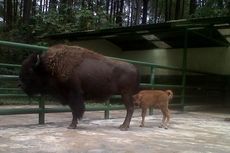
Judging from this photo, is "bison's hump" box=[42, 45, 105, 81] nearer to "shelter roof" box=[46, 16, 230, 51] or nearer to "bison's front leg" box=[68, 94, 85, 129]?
"bison's front leg" box=[68, 94, 85, 129]

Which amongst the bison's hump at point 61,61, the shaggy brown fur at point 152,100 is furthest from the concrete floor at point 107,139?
the bison's hump at point 61,61

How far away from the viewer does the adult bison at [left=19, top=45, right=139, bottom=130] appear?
21.9 feet

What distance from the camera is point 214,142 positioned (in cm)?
645

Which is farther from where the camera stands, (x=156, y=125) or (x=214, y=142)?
(x=156, y=125)

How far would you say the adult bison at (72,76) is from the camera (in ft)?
21.9

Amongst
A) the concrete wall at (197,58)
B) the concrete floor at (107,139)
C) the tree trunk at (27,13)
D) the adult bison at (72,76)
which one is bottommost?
the concrete floor at (107,139)

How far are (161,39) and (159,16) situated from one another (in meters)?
22.5

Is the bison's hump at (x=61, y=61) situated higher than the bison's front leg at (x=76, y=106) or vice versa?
the bison's hump at (x=61, y=61)

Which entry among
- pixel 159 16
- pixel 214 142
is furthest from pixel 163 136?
pixel 159 16

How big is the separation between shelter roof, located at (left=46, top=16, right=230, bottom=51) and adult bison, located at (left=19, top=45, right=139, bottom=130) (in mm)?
4973

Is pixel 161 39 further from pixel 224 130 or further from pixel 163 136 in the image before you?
pixel 163 136

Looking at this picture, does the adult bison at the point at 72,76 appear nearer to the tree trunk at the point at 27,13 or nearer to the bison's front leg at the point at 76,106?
the bison's front leg at the point at 76,106

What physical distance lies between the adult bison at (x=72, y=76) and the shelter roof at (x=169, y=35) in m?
A: 4.97

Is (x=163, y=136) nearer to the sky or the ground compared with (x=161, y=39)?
nearer to the ground
